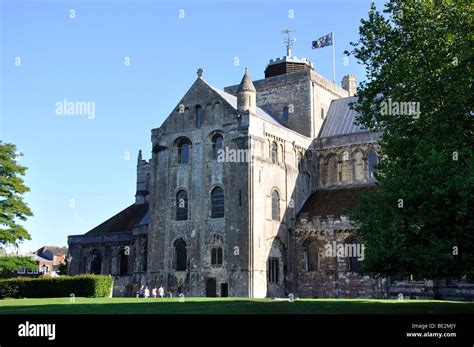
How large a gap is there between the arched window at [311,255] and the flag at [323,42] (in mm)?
21885

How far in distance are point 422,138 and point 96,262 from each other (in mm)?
42310

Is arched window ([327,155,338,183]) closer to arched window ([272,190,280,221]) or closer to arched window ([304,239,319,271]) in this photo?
arched window ([272,190,280,221])

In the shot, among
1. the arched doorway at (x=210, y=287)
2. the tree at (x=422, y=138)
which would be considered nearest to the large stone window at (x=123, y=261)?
the arched doorway at (x=210, y=287)

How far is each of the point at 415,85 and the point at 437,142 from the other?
376cm

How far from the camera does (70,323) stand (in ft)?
54.4

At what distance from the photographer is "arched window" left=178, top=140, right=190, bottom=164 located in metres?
54.2

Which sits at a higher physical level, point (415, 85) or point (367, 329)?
point (415, 85)

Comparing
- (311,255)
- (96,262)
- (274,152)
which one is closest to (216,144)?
(274,152)

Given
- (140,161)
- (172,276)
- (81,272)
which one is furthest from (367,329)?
(140,161)

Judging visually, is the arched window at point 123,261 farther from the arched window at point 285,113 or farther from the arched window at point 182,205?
the arched window at point 285,113

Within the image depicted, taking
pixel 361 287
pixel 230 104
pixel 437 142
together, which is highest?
pixel 230 104

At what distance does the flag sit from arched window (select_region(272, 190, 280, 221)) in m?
18.9

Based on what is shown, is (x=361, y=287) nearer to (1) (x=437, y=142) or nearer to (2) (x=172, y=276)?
(2) (x=172, y=276)

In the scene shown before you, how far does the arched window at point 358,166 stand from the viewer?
5736 centimetres
